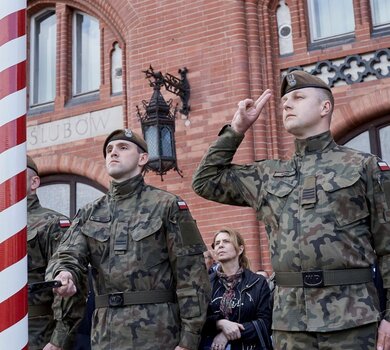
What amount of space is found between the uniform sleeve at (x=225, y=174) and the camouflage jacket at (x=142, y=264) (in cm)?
47

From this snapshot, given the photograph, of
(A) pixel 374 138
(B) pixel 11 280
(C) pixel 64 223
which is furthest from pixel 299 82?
(A) pixel 374 138

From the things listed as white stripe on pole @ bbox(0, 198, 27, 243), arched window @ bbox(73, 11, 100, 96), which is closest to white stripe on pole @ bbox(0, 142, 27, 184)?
white stripe on pole @ bbox(0, 198, 27, 243)

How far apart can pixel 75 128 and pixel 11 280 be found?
731 centimetres

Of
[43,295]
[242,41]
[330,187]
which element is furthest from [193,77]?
[330,187]

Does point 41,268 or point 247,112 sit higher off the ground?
point 247,112

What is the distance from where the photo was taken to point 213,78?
26.3 ft

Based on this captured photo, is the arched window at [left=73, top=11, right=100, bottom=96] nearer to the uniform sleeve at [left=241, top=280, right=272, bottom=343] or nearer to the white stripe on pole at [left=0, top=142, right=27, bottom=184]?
the uniform sleeve at [left=241, top=280, right=272, bottom=343]

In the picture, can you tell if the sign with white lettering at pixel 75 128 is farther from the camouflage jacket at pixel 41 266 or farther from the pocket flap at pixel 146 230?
the pocket flap at pixel 146 230

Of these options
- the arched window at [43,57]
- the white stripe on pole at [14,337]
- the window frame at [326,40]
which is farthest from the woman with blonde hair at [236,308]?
the arched window at [43,57]

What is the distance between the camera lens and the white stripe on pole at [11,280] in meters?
2.24

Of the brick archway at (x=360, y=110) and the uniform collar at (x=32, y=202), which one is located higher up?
the brick archway at (x=360, y=110)

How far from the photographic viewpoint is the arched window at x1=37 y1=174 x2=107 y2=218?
9266 millimetres

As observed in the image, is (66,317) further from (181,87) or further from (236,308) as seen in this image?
(181,87)

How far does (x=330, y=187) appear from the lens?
10.3 ft
